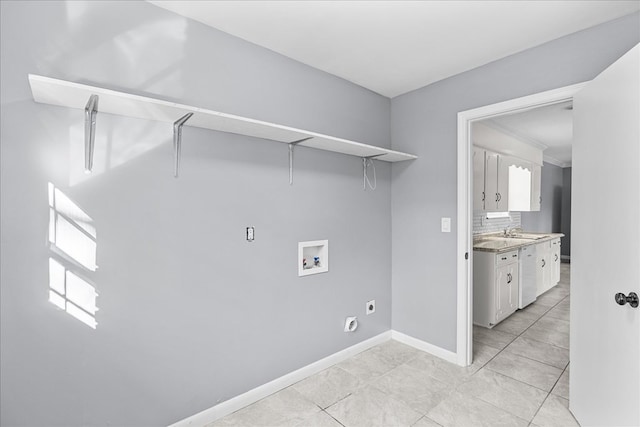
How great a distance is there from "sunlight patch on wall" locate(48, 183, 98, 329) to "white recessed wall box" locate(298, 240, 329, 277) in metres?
1.30

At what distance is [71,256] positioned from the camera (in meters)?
1.53

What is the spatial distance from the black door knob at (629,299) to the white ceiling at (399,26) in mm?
1559

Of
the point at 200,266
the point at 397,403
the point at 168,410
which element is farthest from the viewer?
the point at 397,403

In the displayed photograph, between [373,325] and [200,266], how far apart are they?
1.81 meters

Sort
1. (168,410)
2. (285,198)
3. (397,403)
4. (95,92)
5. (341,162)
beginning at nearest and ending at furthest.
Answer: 1. (95,92)
2. (168,410)
3. (397,403)
4. (285,198)
5. (341,162)

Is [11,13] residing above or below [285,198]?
above

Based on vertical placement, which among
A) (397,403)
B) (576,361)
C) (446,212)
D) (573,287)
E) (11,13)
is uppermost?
(11,13)

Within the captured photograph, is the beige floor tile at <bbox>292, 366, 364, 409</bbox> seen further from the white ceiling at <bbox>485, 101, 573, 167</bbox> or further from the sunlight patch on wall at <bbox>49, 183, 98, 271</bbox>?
the white ceiling at <bbox>485, 101, 573, 167</bbox>

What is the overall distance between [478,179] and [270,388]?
3062 mm

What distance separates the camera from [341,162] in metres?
2.73

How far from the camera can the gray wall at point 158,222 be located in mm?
1439

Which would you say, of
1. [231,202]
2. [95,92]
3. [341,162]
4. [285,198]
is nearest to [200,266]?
[231,202]

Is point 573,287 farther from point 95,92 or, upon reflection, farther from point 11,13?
point 11,13

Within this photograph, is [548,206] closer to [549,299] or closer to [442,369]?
[549,299]
